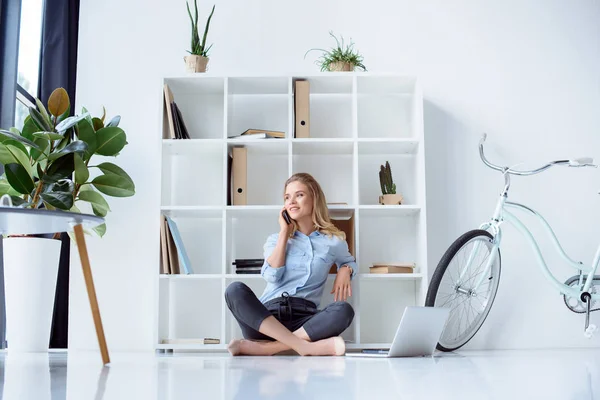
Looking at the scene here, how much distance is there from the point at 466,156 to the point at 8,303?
2482 millimetres

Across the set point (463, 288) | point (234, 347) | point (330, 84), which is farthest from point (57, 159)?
point (463, 288)

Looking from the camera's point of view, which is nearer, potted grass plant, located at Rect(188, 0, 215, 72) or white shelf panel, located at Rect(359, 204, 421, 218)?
white shelf panel, located at Rect(359, 204, 421, 218)

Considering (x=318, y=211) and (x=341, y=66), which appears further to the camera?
(x=341, y=66)

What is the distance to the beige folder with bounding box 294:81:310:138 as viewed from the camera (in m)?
3.79

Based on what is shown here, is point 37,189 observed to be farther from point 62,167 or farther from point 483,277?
point 483,277

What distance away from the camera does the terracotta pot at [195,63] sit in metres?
3.83

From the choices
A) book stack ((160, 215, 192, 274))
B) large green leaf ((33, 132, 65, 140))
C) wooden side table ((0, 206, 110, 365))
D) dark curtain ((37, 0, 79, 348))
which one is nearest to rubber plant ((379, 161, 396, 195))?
book stack ((160, 215, 192, 274))

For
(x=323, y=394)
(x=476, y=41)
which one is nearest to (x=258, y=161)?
(x=476, y=41)

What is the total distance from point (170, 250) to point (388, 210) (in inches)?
44.7

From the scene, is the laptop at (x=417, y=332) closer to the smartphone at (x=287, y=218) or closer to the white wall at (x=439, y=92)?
the smartphone at (x=287, y=218)

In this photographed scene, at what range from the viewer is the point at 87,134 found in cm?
340

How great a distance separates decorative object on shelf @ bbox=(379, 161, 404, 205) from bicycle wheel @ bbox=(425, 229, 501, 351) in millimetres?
456

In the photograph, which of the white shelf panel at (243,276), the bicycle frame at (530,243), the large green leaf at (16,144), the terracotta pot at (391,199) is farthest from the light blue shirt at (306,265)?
the large green leaf at (16,144)

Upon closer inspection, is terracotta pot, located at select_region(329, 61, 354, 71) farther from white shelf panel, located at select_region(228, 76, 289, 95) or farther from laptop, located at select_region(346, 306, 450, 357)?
laptop, located at select_region(346, 306, 450, 357)
